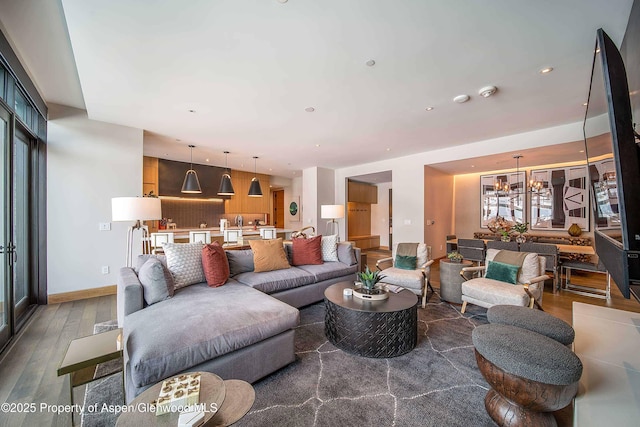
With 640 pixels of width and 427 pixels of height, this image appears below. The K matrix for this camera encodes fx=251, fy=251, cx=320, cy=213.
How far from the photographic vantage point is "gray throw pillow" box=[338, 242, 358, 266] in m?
4.23

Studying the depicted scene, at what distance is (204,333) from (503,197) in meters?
7.56

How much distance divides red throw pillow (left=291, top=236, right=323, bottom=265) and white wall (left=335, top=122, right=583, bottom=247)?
10.2ft

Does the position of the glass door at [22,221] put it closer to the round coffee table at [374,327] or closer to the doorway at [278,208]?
the round coffee table at [374,327]

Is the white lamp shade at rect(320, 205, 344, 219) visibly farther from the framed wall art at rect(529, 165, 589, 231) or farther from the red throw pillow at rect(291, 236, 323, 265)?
the framed wall art at rect(529, 165, 589, 231)

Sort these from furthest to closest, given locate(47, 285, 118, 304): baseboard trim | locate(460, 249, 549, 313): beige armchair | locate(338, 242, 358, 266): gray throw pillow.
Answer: locate(338, 242, 358, 266): gray throw pillow
locate(47, 285, 118, 304): baseboard trim
locate(460, 249, 549, 313): beige armchair

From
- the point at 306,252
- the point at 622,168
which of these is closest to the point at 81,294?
the point at 306,252

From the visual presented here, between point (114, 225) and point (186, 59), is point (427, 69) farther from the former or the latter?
point (114, 225)

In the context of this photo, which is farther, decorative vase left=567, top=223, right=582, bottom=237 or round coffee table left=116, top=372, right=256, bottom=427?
decorative vase left=567, top=223, right=582, bottom=237

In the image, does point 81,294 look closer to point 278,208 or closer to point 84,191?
point 84,191

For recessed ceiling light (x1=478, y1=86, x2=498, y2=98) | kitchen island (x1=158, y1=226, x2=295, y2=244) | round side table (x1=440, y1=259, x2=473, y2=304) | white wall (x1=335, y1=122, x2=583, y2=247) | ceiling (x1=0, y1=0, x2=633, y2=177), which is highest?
ceiling (x1=0, y1=0, x2=633, y2=177)

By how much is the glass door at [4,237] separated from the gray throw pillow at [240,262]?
2215mm

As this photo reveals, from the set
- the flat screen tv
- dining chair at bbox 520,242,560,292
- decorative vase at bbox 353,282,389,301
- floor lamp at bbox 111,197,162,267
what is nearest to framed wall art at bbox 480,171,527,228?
dining chair at bbox 520,242,560,292

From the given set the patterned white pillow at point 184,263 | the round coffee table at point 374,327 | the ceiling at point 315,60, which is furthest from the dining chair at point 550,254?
the patterned white pillow at point 184,263

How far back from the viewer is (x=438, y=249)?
6.80 m
